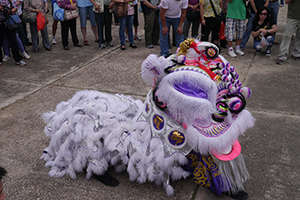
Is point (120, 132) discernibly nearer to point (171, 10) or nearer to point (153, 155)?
point (153, 155)

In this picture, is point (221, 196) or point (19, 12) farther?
point (19, 12)

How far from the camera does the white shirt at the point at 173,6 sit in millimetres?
5855

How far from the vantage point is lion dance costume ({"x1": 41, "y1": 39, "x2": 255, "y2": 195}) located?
2.32 meters

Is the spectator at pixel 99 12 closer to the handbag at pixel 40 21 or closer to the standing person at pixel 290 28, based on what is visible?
the handbag at pixel 40 21

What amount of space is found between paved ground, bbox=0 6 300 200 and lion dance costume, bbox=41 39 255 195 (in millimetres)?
198

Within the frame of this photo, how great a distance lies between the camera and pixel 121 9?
7055mm

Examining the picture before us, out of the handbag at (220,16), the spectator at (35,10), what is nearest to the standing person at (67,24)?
the spectator at (35,10)

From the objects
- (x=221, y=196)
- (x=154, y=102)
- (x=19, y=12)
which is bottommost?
(x=221, y=196)

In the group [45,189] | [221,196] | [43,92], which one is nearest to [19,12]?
[43,92]

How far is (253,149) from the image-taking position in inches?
136

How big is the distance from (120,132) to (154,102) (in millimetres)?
477

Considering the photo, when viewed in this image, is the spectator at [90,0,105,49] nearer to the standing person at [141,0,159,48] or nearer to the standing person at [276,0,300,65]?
the standing person at [141,0,159,48]

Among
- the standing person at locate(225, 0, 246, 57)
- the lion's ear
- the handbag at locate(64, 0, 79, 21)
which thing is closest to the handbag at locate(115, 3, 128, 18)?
the handbag at locate(64, 0, 79, 21)

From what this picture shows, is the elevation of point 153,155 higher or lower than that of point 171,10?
lower
